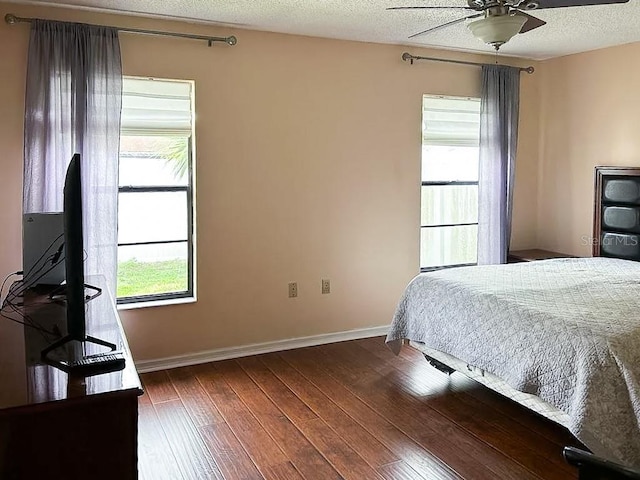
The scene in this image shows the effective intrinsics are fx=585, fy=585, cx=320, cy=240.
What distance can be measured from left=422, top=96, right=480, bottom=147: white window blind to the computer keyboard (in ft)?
12.5

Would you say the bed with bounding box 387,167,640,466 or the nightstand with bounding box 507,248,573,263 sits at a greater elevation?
the nightstand with bounding box 507,248,573,263

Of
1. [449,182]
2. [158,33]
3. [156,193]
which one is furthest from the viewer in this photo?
[449,182]

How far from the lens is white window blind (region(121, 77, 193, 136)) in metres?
3.99

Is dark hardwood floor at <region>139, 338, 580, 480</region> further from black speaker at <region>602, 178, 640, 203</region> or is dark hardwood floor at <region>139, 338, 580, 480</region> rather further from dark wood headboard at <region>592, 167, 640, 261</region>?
black speaker at <region>602, 178, 640, 203</region>

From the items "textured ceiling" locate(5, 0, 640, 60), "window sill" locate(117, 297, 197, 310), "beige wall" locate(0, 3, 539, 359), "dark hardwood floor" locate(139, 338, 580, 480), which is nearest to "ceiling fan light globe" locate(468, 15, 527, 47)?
"textured ceiling" locate(5, 0, 640, 60)

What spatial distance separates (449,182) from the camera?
17.6 ft

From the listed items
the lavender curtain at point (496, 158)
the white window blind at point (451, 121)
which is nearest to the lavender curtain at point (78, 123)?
the white window blind at point (451, 121)

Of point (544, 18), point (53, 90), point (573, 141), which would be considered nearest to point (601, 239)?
point (573, 141)

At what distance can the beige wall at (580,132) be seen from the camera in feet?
15.9

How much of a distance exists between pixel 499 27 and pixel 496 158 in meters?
2.48

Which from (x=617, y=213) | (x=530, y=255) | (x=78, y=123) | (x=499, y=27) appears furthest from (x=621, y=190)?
(x=78, y=123)

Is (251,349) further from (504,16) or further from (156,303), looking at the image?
(504,16)

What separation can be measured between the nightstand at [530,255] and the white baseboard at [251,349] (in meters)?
1.39

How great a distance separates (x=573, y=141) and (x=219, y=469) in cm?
427
